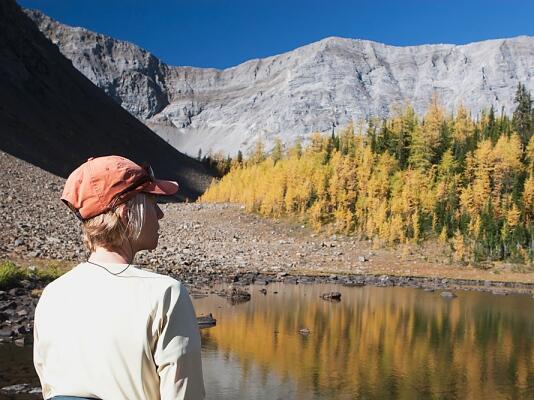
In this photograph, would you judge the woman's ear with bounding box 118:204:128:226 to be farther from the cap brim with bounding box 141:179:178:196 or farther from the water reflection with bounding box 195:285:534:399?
the water reflection with bounding box 195:285:534:399

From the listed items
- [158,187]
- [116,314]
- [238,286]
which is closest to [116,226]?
[158,187]

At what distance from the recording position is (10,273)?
2781 centimetres

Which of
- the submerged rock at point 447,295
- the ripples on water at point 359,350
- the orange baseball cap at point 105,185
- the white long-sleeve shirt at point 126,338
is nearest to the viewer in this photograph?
the white long-sleeve shirt at point 126,338

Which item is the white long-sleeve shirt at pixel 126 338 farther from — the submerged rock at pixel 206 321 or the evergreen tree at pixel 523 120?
the evergreen tree at pixel 523 120

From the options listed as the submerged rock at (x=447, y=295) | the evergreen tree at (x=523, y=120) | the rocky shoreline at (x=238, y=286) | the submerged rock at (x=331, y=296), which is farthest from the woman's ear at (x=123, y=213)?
the evergreen tree at (x=523, y=120)

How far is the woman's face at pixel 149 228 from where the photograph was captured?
288 cm

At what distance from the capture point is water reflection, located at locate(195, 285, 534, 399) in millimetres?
18766

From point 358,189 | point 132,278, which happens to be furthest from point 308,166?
point 132,278

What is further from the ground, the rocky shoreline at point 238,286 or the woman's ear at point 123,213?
the woman's ear at point 123,213

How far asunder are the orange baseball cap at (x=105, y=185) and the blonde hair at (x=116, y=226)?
0.10 feet

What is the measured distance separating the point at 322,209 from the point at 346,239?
10.3 m

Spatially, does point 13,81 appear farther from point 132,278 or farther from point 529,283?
point 132,278

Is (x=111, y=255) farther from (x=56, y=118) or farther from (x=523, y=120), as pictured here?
(x=56, y=118)

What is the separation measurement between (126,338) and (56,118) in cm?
11743
